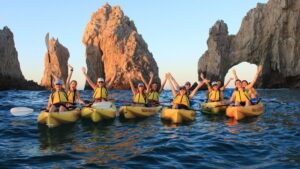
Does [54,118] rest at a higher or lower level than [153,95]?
lower

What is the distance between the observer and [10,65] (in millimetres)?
76938

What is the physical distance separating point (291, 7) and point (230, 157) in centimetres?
6666

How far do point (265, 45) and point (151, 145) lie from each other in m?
66.7

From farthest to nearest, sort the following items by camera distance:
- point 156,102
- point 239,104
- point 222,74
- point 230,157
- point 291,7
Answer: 1. point 222,74
2. point 291,7
3. point 156,102
4. point 239,104
5. point 230,157

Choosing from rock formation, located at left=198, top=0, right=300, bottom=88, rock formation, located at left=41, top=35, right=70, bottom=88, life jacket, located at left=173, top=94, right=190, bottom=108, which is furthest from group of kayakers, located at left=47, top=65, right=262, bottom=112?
rock formation, located at left=41, top=35, right=70, bottom=88

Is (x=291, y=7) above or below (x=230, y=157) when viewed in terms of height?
above

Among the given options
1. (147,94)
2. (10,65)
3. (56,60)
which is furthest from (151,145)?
(56,60)

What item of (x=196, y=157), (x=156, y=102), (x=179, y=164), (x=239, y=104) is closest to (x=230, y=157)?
(x=196, y=157)

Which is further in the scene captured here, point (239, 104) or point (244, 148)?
point (239, 104)

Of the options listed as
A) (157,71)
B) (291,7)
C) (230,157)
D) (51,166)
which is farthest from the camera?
(157,71)

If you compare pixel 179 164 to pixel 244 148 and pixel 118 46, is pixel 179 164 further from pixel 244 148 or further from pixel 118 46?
pixel 118 46

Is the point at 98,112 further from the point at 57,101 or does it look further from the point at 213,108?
the point at 213,108

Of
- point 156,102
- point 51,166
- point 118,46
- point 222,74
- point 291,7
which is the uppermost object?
point 291,7

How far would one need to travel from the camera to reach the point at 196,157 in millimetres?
8359
